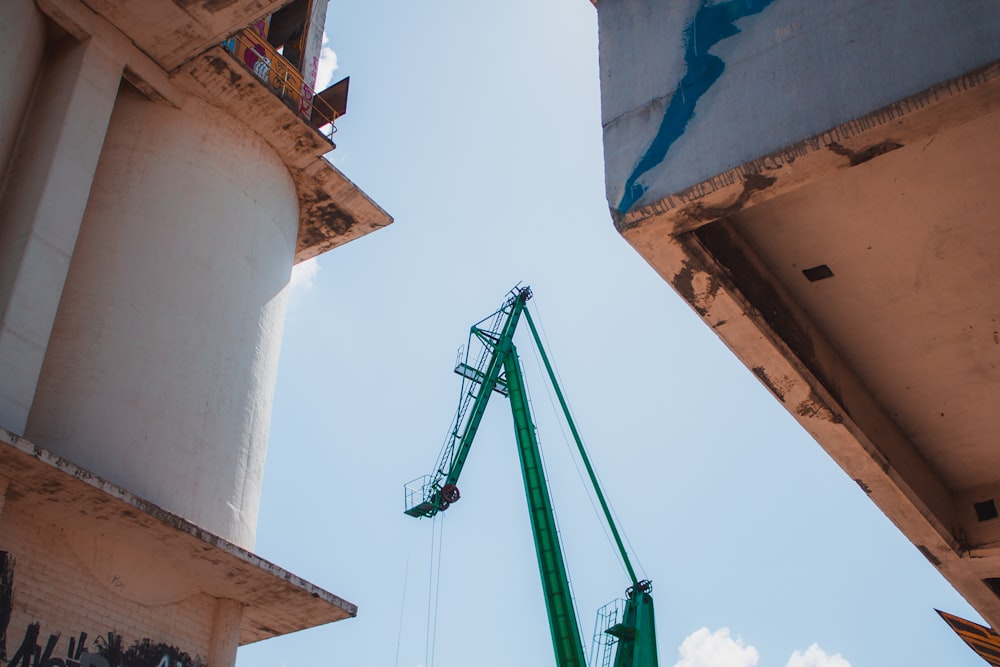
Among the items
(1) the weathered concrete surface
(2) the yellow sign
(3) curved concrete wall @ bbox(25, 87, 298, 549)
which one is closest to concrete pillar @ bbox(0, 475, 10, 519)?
(3) curved concrete wall @ bbox(25, 87, 298, 549)

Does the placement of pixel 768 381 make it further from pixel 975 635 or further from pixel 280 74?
pixel 280 74

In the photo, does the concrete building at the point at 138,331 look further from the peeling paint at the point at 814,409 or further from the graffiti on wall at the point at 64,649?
the peeling paint at the point at 814,409

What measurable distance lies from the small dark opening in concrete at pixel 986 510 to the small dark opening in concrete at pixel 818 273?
10.2 feet

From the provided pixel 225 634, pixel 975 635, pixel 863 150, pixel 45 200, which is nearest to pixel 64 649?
pixel 225 634

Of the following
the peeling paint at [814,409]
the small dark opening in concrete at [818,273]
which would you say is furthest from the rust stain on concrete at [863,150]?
the peeling paint at [814,409]

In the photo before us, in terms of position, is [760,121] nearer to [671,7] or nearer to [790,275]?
[671,7]

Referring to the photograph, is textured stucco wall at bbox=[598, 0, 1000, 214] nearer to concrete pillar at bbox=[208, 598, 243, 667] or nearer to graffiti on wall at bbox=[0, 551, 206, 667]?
graffiti on wall at bbox=[0, 551, 206, 667]

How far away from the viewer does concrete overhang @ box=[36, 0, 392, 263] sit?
36.4 ft

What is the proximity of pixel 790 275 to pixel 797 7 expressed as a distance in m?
1.89

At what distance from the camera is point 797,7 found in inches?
201

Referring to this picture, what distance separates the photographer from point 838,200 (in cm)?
575

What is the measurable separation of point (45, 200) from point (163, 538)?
12.0ft

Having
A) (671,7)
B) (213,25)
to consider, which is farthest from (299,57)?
(671,7)

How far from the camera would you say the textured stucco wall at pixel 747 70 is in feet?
14.6
